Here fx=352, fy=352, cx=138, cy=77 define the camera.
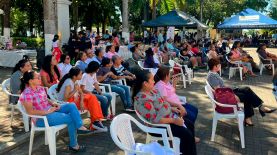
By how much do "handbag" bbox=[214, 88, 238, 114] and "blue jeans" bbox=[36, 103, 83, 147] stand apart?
7.58 ft

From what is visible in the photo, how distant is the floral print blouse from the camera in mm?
4520

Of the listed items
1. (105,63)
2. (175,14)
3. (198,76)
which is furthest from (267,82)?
(175,14)

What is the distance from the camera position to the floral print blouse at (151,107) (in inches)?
178

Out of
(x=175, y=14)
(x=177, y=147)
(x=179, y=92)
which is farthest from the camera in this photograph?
(x=175, y=14)

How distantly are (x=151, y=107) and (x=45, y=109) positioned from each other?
5.27ft

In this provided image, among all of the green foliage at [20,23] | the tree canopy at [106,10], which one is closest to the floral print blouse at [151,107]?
the tree canopy at [106,10]

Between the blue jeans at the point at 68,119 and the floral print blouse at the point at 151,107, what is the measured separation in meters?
0.99

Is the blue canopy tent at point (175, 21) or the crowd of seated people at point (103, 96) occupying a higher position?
the blue canopy tent at point (175, 21)

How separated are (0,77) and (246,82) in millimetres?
8398

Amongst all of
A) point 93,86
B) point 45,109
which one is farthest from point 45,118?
point 93,86

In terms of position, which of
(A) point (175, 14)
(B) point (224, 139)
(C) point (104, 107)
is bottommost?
(B) point (224, 139)

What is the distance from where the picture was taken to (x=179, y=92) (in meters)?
10.1

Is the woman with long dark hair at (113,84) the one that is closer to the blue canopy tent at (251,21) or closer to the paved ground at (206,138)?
the paved ground at (206,138)

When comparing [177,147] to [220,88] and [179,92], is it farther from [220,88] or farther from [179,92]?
[179,92]
